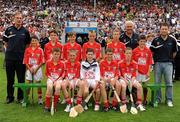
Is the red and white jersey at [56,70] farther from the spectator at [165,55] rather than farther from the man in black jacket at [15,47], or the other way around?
the spectator at [165,55]

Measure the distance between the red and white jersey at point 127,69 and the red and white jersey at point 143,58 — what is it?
0.29 meters

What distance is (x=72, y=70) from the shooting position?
886 cm

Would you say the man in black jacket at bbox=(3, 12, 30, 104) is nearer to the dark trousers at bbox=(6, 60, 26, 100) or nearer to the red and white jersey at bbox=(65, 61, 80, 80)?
the dark trousers at bbox=(6, 60, 26, 100)

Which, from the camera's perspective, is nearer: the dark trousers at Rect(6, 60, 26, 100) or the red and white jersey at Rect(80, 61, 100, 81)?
the red and white jersey at Rect(80, 61, 100, 81)

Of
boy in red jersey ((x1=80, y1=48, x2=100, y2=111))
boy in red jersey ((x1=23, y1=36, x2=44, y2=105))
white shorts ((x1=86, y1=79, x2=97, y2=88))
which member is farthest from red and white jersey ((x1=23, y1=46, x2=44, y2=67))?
white shorts ((x1=86, y1=79, x2=97, y2=88))

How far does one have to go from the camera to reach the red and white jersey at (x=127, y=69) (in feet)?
29.6

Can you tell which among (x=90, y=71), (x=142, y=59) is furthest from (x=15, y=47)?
(x=142, y=59)

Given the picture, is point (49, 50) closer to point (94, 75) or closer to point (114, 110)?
point (94, 75)

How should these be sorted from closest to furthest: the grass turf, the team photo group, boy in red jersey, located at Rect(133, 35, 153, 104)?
the grass turf < the team photo group < boy in red jersey, located at Rect(133, 35, 153, 104)

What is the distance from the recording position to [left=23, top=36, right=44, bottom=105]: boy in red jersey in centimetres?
934

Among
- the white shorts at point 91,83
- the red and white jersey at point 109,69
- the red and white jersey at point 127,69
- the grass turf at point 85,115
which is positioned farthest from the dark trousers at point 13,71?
the red and white jersey at point 127,69

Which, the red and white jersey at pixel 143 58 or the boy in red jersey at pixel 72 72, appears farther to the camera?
the red and white jersey at pixel 143 58

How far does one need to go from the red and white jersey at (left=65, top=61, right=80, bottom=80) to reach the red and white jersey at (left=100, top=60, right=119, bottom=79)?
55 centimetres

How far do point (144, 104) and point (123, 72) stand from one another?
1014mm
